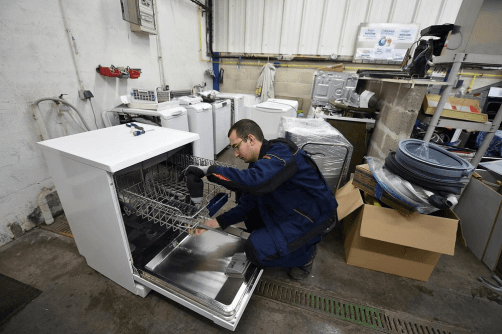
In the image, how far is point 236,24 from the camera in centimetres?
428

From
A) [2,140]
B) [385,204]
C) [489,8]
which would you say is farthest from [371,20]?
[2,140]

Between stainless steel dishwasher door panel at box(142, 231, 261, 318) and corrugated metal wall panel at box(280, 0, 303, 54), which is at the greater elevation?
corrugated metal wall panel at box(280, 0, 303, 54)

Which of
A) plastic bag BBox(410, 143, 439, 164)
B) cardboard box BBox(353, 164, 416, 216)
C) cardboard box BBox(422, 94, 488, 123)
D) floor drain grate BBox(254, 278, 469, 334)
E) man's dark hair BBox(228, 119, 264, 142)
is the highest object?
cardboard box BBox(422, 94, 488, 123)

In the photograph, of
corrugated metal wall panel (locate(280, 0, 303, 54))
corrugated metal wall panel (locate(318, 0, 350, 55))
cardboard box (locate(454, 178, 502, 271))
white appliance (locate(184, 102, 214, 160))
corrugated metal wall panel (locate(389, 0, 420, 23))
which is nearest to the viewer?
cardboard box (locate(454, 178, 502, 271))

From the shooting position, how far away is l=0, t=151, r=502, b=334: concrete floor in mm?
1142

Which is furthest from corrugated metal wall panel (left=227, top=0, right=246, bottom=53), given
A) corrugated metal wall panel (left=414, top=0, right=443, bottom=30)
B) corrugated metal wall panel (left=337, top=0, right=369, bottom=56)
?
corrugated metal wall panel (left=414, top=0, right=443, bottom=30)

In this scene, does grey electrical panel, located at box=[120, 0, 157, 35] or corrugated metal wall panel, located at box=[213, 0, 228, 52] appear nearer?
grey electrical panel, located at box=[120, 0, 157, 35]

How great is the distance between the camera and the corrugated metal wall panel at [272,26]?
3.98 m

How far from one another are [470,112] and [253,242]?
1976 millimetres

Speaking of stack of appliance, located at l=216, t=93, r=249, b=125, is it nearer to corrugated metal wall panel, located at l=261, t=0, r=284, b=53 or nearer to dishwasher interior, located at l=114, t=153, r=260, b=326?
corrugated metal wall panel, located at l=261, t=0, r=284, b=53

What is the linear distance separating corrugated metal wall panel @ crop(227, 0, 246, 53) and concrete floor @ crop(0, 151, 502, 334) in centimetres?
434

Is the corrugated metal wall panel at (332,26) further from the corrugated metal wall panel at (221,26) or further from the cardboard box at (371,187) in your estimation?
the cardboard box at (371,187)

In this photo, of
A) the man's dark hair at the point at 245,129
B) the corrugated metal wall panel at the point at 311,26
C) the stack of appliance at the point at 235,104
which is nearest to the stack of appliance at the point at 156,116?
the man's dark hair at the point at 245,129

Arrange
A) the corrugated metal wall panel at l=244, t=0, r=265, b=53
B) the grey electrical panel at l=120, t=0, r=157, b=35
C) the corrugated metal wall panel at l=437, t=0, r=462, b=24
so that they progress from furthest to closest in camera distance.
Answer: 1. the corrugated metal wall panel at l=244, t=0, r=265, b=53
2. the corrugated metal wall panel at l=437, t=0, r=462, b=24
3. the grey electrical panel at l=120, t=0, r=157, b=35
